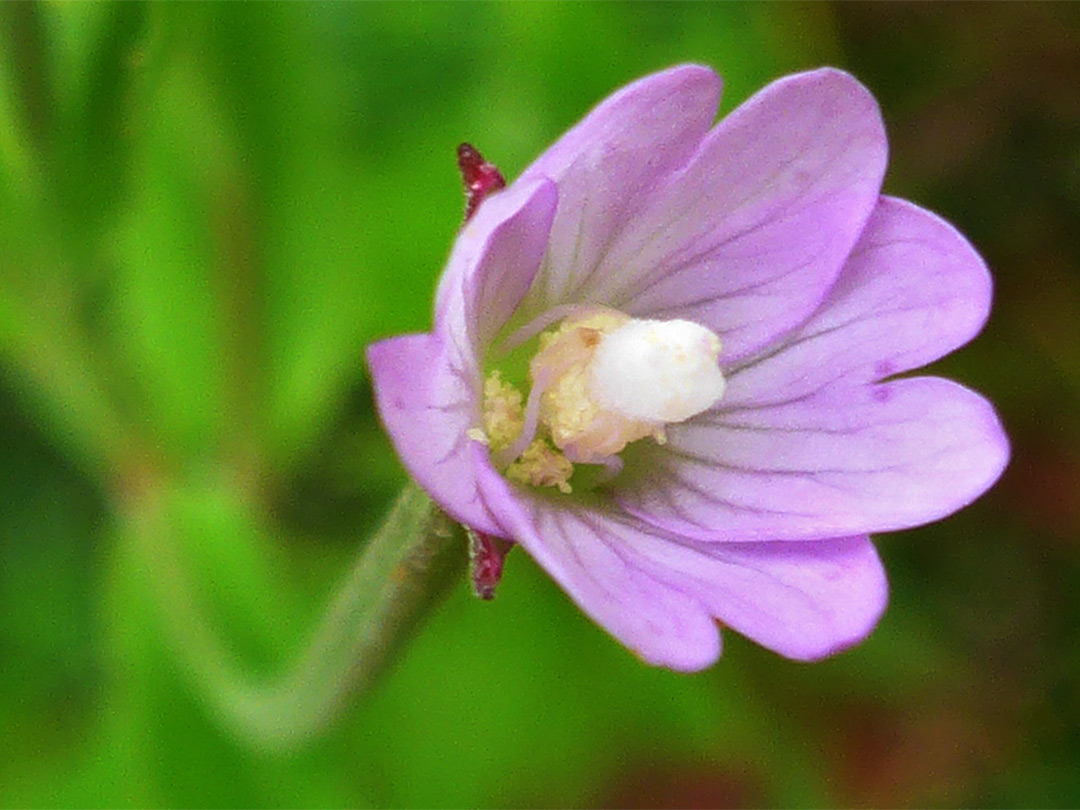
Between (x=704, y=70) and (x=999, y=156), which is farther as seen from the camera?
(x=999, y=156)

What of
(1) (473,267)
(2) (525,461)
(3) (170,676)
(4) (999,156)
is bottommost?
(3) (170,676)

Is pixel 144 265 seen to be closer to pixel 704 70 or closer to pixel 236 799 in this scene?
pixel 236 799

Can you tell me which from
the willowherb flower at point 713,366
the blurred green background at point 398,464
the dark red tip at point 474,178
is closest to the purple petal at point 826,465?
the willowherb flower at point 713,366

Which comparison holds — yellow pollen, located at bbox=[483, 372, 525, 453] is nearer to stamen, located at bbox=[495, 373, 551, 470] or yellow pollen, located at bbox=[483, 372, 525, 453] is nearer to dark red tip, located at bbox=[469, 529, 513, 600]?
stamen, located at bbox=[495, 373, 551, 470]

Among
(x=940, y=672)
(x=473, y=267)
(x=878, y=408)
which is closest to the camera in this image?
(x=473, y=267)

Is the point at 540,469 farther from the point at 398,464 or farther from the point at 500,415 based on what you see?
the point at 398,464

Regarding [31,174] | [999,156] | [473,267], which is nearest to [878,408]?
[473,267]

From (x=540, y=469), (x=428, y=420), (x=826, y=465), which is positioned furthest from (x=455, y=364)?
(x=826, y=465)
